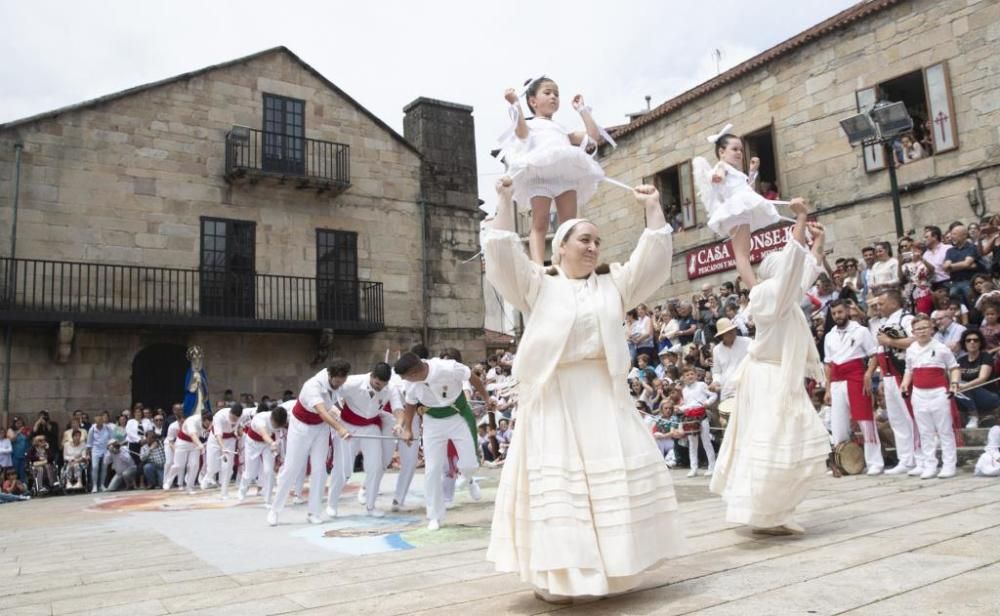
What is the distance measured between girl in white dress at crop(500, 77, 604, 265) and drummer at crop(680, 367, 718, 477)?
5.75m

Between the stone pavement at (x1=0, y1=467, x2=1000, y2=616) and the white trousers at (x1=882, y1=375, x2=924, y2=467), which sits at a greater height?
the white trousers at (x1=882, y1=375, x2=924, y2=467)

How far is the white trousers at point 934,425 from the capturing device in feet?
24.7

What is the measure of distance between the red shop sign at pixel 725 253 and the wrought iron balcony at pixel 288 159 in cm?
935

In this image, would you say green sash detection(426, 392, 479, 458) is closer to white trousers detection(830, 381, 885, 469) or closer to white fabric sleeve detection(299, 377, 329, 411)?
white fabric sleeve detection(299, 377, 329, 411)

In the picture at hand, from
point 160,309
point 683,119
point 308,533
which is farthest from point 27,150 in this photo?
point 683,119

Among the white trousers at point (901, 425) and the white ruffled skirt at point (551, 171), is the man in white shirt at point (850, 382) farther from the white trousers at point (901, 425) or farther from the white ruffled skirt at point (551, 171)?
the white ruffled skirt at point (551, 171)

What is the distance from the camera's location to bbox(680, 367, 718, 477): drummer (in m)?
10.2

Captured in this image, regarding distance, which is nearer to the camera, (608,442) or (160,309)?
(608,442)

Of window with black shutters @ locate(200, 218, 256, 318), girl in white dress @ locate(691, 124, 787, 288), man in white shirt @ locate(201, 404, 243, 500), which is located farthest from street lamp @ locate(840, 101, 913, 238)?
window with black shutters @ locate(200, 218, 256, 318)

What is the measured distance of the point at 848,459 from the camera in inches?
326

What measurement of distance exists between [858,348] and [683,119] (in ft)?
38.9

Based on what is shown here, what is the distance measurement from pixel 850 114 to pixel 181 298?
15.5m

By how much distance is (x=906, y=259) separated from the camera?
34.3 feet

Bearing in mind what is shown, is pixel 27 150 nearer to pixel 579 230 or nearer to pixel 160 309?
pixel 160 309
